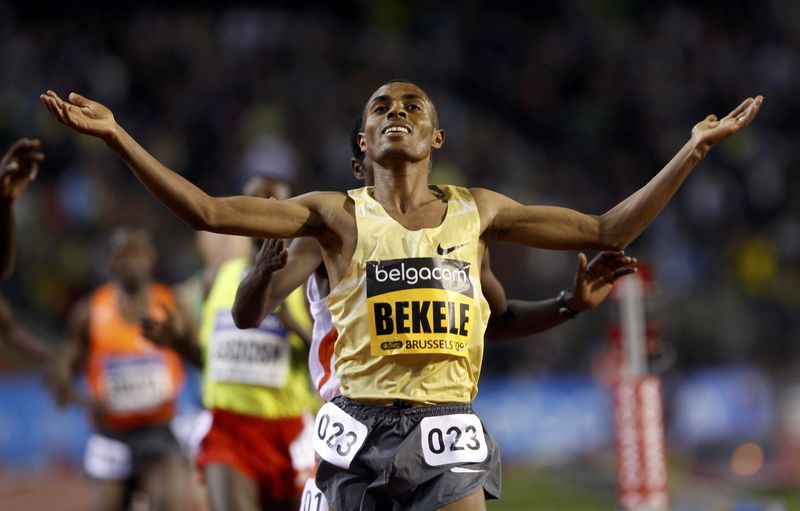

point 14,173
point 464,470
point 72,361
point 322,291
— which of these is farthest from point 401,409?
point 72,361

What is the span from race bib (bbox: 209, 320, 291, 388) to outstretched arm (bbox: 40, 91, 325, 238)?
2229 mm

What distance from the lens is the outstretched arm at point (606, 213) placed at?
488 centimetres

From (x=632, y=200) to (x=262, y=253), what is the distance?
1.53 m

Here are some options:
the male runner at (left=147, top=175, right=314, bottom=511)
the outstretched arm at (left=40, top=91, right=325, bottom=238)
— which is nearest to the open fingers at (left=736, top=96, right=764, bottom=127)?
the outstretched arm at (left=40, top=91, right=325, bottom=238)

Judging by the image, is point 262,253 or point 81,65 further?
point 81,65

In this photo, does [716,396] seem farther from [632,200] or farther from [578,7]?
[632,200]

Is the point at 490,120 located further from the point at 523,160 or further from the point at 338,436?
the point at 338,436

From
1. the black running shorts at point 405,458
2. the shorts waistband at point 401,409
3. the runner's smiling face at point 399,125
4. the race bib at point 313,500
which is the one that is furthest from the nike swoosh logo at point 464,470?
the runner's smiling face at point 399,125

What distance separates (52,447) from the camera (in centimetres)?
1483

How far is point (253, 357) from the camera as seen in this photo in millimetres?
7051

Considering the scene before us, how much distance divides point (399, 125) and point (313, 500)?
1.59 meters

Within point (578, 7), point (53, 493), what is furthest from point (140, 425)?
point (578, 7)

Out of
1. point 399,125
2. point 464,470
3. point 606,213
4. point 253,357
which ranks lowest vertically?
point 464,470

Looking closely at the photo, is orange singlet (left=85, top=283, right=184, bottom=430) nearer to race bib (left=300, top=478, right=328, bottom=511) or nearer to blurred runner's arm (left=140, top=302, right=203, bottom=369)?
blurred runner's arm (left=140, top=302, right=203, bottom=369)
